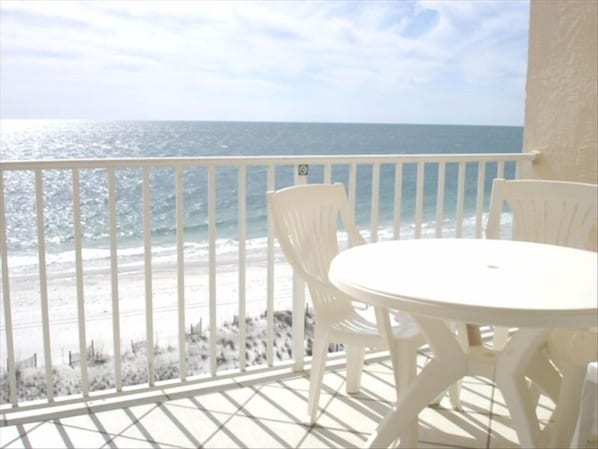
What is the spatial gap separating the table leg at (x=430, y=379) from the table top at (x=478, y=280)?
0.21 meters

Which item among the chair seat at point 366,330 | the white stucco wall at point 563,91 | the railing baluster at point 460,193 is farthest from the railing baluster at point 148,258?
the white stucco wall at point 563,91

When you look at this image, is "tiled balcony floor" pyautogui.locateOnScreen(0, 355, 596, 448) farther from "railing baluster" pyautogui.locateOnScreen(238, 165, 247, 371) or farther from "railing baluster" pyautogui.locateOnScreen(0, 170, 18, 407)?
"railing baluster" pyautogui.locateOnScreen(238, 165, 247, 371)

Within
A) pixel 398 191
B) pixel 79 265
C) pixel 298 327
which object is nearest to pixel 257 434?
pixel 298 327

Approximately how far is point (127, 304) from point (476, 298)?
738 cm

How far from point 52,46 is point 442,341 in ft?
74.3

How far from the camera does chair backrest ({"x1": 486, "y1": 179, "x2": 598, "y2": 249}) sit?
2754 millimetres

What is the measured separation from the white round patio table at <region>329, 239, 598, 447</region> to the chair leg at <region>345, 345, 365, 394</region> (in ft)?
2.36

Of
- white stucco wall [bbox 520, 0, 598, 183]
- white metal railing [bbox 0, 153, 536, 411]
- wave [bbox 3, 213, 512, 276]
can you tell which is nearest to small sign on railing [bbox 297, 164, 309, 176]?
white metal railing [bbox 0, 153, 536, 411]

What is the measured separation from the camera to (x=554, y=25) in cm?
356

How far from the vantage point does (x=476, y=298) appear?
163cm

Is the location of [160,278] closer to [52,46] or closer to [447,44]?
[52,46]

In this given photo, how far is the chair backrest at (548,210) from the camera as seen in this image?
9.04ft

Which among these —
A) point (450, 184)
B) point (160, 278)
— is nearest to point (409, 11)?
point (450, 184)

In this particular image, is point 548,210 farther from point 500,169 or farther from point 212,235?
point 212,235
